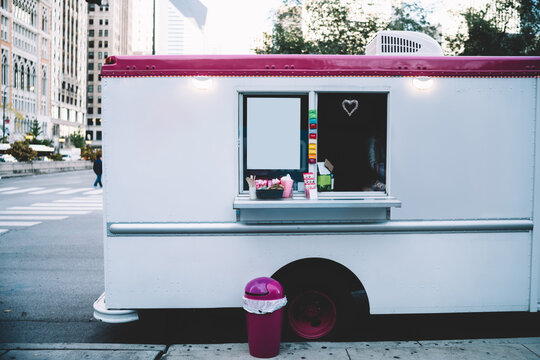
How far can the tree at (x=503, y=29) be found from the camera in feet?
→ 53.9

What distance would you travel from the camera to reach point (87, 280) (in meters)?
7.21

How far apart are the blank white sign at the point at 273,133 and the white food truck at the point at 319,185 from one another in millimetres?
14

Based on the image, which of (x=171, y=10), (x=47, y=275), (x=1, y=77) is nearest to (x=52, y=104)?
(x=1, y=77)

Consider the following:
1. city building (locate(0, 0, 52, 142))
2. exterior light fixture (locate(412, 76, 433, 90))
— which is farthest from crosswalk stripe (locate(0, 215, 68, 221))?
city building (locate(0, 0, 52, 142))

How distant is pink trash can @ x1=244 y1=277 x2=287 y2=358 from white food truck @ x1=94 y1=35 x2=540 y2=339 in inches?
14.4

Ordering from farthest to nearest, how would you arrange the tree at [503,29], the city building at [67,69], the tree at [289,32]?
the city building at [67,69] → the tree at [289,32] → the tree at [503,29]

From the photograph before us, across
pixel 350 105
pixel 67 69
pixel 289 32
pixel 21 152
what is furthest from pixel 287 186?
pixel 67 69

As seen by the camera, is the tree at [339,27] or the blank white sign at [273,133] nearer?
the blank white sign at [273,133]

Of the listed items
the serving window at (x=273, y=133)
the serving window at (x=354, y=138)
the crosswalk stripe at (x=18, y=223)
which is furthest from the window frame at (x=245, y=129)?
the crosswalk stripe at (x=18, y=223)

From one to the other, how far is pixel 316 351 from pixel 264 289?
866 millimetres

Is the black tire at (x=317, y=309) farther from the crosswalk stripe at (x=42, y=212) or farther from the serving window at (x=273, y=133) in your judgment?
the crosswalk stripe at (x=42, y=212)

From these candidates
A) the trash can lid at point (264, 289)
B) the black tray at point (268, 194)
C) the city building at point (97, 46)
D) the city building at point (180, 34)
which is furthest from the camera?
the city building at point (97, 46)

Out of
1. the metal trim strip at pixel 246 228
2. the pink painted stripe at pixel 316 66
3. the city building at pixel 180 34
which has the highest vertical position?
the city building at pixel 180 34

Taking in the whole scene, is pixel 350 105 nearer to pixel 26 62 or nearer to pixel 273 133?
pixel 273 133
